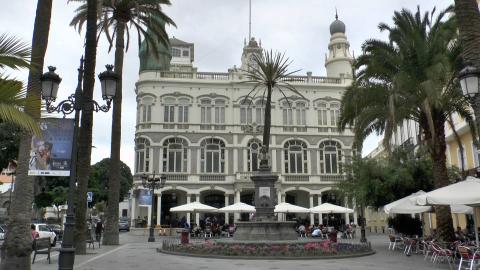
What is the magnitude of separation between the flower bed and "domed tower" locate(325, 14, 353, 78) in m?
36.9

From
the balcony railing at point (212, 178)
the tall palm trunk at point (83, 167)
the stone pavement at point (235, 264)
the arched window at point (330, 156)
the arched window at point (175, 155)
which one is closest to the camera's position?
the stone pavement at point (235, 264)

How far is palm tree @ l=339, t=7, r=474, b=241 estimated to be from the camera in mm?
19359

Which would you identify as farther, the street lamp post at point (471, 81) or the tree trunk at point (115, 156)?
the tree trunk at point (115, 156)

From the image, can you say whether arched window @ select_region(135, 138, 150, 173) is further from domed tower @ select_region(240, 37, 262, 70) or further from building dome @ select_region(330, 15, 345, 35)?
building dome @ select_region(330, 15, 345, 35)

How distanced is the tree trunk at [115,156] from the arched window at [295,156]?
85.3 feet

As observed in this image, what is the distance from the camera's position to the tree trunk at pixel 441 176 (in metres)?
19.5

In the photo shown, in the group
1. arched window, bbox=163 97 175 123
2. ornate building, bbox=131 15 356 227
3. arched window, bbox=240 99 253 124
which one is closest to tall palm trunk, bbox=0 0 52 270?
ornate building, bbox=131 15 356 227

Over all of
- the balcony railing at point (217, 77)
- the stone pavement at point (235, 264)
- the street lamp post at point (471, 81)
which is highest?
the balcony railing at point (217, 77)

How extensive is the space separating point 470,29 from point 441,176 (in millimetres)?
9851

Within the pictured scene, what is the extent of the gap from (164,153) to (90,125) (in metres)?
29.3

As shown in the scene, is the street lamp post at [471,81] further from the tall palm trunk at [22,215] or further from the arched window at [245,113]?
the arched window at [245,113]

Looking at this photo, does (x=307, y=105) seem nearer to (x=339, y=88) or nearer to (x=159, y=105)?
(x=339, y=88)

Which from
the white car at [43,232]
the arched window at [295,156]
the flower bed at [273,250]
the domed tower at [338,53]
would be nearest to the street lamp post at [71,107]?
the flower bed at [273,250]

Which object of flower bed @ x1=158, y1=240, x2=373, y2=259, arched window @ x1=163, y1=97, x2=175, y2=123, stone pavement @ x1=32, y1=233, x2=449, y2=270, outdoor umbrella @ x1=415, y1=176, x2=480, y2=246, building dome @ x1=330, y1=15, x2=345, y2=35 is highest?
building dome @ x1=330, y1=15, x2=345, y2=35
